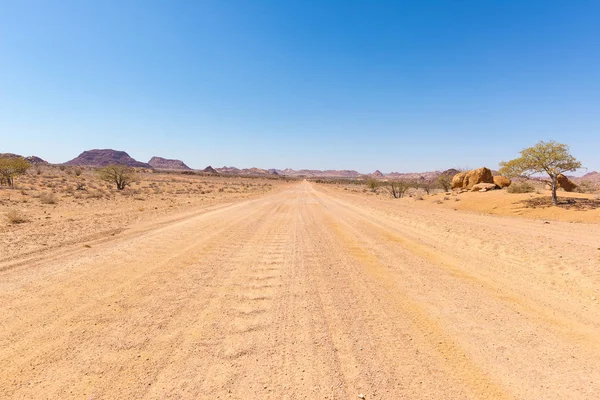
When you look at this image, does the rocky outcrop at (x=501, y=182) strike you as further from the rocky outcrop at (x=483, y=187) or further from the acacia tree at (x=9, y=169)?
the acacia tree at (x=9, y=169)

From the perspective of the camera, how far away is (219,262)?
7047 mm

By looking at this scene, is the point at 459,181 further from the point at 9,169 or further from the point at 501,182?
the point at 9,169

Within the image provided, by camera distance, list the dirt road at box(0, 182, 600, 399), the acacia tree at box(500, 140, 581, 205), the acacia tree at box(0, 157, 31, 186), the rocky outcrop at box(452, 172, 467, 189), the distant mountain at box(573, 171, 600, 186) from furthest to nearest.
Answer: the distant mountain at box(573, 171, 600, 186) < the rocky outcrop at box(452, 172, 467, 189) < the acacia tree at box(0, 157, 31, 186) < the acacia tree at box(500, 140, 581, 205) < the dirt road at box(0, 182, 600, 399)

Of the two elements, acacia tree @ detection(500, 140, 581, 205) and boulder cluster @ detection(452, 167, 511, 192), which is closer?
acacia tree @ detection(500, 140, 581, 205)

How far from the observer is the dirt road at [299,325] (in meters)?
3.00

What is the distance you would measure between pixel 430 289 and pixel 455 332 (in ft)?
5.24

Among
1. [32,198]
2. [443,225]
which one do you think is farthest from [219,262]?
[32,198]

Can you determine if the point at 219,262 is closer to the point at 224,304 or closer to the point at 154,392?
the point at 224,304

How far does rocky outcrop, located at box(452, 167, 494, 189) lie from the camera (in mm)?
34375

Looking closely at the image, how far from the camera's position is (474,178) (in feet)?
115

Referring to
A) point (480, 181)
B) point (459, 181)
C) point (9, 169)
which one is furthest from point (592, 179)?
point (9, 169)

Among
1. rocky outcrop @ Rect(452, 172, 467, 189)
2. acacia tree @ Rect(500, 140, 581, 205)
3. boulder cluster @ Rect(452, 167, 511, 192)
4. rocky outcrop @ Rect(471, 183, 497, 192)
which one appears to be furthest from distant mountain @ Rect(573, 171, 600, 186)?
acacia tree @ Rect(500, 140, 581, 205)

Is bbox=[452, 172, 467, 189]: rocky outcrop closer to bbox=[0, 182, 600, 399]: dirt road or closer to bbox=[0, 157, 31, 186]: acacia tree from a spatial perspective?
bbox=[0, 182, 600, 399]: dirt road

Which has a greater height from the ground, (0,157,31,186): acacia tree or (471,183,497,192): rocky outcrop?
(0,157,31,186): acacia tree
